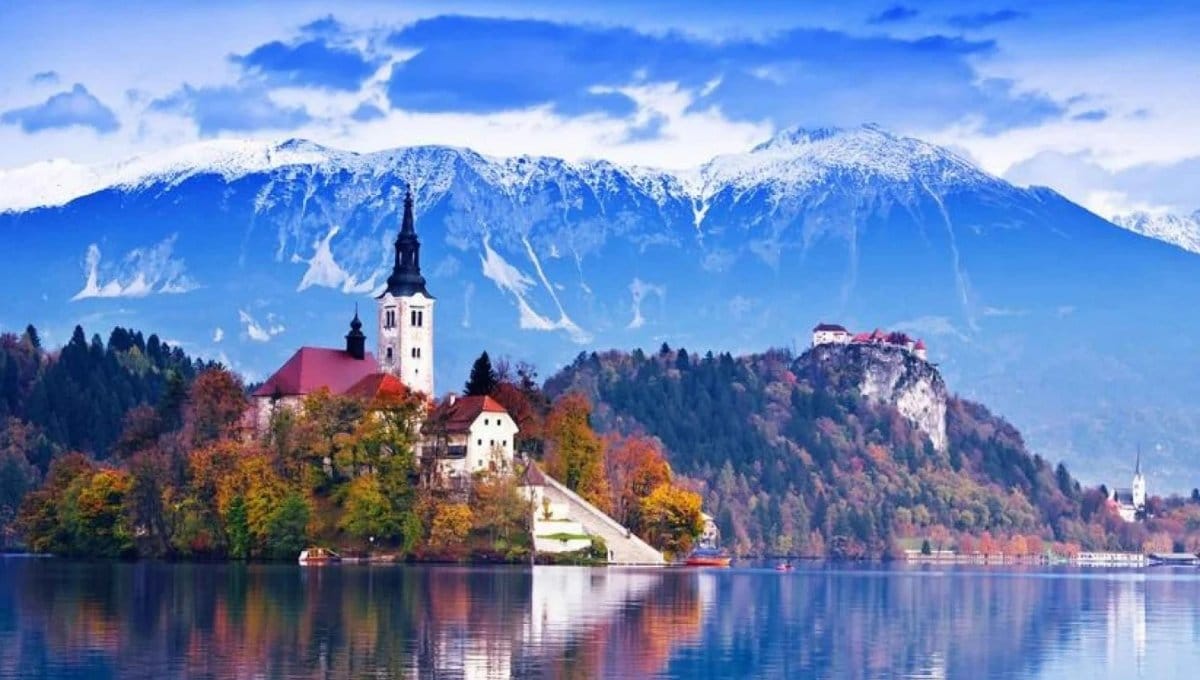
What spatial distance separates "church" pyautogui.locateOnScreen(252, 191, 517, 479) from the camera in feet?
502

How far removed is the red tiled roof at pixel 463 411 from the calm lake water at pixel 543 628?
77.6 feet

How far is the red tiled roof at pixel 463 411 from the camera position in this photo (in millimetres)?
152750

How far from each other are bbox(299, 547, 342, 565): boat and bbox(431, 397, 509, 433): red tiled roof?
40.4 feet

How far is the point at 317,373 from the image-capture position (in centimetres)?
16888

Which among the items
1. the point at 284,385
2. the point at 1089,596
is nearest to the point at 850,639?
the point at 1089,596

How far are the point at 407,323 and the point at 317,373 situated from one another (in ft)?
32.7

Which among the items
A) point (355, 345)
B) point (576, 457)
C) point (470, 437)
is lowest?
point (576, 457)

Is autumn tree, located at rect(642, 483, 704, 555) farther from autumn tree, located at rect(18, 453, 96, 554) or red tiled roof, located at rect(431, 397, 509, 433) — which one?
autumn tree, located at rect(18, 453, 96, 554)

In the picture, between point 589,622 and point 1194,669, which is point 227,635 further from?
point 1194,669

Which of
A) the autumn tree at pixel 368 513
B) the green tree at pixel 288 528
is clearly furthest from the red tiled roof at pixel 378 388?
the green tree at pixel 288 528

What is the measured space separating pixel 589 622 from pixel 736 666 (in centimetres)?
1608

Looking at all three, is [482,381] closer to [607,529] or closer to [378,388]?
[378,388]

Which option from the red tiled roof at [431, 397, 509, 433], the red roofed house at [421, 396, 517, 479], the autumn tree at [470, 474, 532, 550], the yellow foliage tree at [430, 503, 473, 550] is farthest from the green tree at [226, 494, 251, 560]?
the autumn tree at [470, 474, 532, 550]

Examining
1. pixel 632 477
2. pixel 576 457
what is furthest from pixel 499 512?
pixel 632 477
